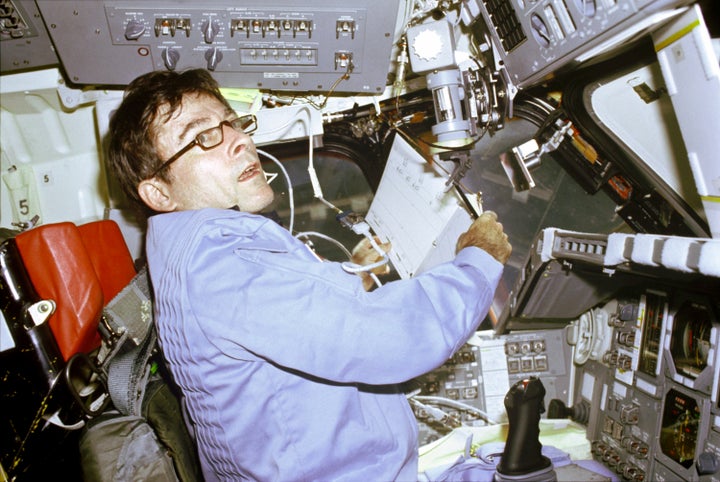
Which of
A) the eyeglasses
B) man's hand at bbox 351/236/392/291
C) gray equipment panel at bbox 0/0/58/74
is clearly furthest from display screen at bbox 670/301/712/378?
gray equipment panel at bbox 0/0/58/74

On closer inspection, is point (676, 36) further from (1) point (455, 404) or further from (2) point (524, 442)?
(1) point (455, 404)

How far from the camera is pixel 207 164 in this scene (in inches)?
60.7

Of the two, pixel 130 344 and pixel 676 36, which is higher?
pixel 676 36

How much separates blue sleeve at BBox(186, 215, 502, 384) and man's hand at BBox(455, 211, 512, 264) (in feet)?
1.00

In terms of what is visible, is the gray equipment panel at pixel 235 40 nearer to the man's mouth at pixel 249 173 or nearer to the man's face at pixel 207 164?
the man's face at pixel 207 164

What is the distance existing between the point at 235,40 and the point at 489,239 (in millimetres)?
1379

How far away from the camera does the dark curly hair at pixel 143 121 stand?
1.55m

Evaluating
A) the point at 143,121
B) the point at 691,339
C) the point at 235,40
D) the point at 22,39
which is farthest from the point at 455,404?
the point at 22,39

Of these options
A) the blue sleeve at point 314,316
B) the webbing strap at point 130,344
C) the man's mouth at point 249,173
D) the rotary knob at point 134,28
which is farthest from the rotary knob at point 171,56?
the blue sleeve at point 314,316

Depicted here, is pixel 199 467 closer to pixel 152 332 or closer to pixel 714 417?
pixel 152 332

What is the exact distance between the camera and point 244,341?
44.5 inches

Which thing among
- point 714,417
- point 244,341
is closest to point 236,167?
point 244,341

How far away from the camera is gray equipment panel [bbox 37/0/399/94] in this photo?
1848mm

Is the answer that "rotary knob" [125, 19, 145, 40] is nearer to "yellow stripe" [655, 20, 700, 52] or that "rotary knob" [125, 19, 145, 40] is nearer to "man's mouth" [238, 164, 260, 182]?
"man's mouth" [238, 164, 260, 182]
